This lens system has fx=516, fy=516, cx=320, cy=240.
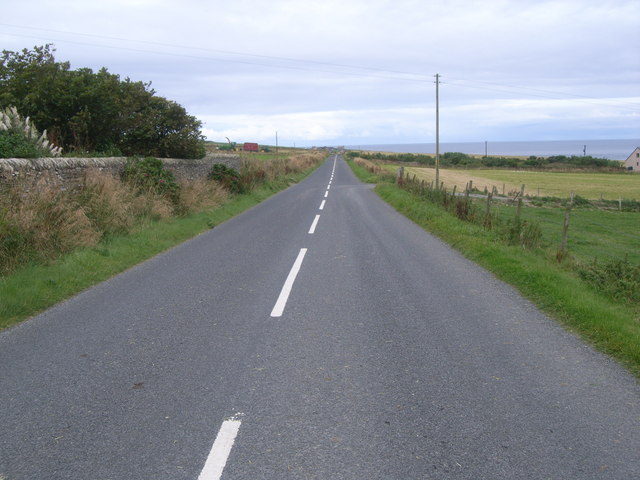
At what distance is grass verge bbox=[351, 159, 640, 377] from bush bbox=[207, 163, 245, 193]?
41.1 ft

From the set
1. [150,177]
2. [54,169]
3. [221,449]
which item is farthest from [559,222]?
[221,449]

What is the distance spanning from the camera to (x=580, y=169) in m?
101

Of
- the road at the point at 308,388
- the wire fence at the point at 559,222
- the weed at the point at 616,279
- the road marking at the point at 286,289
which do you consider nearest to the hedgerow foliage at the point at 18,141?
the road at the point at 308,388

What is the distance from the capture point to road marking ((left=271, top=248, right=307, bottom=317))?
261 inches

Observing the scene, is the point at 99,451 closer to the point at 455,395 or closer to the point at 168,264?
the point at 455,395

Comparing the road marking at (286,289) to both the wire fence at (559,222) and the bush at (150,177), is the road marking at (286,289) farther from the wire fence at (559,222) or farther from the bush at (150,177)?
the bush at (150,177)

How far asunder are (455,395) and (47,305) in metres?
5.44

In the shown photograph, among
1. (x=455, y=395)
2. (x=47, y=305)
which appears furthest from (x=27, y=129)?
(x=455, y=395)

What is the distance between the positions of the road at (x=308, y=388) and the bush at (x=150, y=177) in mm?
7900

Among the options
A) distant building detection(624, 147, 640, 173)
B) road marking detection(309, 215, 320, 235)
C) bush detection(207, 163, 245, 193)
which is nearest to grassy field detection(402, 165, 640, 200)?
bush detection(207, 163, 245, 193)

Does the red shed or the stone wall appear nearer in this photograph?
the stone wall

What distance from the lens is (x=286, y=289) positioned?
7746mm

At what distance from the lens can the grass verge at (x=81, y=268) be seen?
6660mm

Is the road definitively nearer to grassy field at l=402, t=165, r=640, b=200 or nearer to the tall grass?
the tall grass
